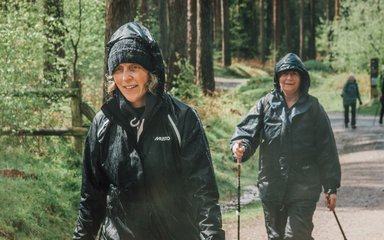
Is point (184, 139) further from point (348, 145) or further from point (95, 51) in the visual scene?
point (348, 145)

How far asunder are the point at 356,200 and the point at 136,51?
382 inches

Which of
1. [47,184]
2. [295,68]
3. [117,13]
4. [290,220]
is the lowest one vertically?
[47,184]

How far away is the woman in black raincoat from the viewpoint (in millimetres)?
3146

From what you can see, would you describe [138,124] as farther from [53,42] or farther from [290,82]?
[53,42]

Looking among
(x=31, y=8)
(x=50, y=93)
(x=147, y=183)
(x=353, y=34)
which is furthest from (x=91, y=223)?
(x=353, y=34)

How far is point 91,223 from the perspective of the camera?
346 centimetres

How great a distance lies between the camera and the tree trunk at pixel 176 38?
59.0 ft

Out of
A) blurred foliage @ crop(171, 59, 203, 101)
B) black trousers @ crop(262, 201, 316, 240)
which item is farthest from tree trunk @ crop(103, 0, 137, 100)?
blurred foliage @ crop(171, 59, 203, 101)

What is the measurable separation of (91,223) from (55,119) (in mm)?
8187

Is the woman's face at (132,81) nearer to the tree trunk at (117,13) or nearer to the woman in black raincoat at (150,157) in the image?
the woman in black raincoat at (150,157)

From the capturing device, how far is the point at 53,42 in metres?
12.2

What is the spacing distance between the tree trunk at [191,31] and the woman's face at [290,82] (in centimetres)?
1436

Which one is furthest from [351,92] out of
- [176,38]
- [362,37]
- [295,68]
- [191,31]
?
[295,68]

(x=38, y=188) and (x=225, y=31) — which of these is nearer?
(x=38, y=188)
